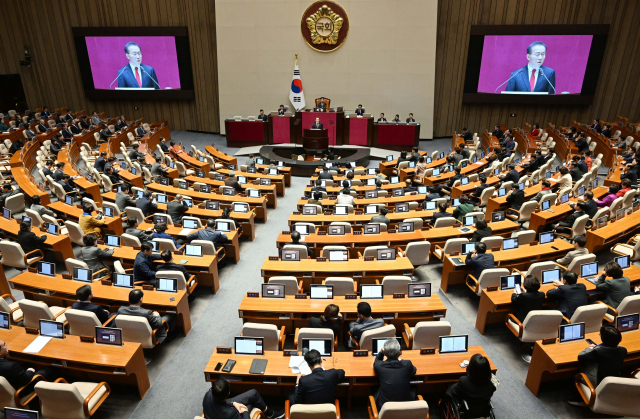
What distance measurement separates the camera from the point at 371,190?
1134cm

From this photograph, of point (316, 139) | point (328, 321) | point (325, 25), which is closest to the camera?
point (328, 321)

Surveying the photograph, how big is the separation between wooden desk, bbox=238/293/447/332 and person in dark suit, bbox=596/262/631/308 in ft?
7.62

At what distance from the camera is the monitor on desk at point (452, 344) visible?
4852 millimetres

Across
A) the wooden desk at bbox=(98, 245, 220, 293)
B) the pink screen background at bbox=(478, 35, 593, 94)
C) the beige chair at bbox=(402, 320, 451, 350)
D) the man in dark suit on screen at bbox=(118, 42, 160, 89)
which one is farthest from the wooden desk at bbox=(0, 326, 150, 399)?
the pink screen background at bbox=(478, 35, 593, 94)

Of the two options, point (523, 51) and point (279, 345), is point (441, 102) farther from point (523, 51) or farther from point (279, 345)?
point (279, 345)

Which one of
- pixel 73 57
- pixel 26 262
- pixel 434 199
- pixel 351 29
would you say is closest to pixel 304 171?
pixel 434 199

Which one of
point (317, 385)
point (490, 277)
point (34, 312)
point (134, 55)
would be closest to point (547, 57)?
point (490, 277)

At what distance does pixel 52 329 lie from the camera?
17.0ft

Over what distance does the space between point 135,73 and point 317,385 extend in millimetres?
21377

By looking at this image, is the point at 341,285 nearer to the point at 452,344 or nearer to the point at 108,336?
the point at 452,344

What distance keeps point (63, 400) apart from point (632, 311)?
6.94m

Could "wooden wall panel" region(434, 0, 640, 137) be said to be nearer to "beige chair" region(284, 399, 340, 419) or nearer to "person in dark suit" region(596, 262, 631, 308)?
"person in dark suit" region(596, 262, 631, 308)

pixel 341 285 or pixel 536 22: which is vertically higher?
pixel 536 22

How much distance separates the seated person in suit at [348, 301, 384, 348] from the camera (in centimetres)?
519
